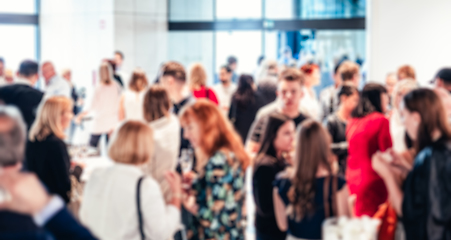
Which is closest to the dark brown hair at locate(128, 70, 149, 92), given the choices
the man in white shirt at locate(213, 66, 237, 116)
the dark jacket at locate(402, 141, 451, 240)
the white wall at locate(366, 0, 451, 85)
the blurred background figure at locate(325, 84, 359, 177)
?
the man in white shirt at locate(213, 66, 237, 116)

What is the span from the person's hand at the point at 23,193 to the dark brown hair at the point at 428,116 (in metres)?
1.94

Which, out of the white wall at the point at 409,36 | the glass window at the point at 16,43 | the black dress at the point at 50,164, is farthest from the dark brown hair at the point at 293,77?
the glass window at the point at 16,43

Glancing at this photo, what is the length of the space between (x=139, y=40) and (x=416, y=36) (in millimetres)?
5691

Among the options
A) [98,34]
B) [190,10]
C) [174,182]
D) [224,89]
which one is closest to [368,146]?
[174,182]

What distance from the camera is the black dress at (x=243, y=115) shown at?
6188 mm

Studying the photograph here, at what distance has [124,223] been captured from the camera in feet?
8.95

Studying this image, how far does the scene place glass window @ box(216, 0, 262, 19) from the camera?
11719 millimetres

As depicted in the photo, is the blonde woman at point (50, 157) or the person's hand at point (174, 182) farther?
the blonde woman at point (50, 157)

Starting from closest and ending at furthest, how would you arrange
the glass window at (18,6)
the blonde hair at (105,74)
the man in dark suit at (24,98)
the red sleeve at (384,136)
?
1. the red sleeve at (384,136)
2. the man in dark suit at (24,98)
3. the blonde hair at (105,74)
4. the glass window at (18,6)

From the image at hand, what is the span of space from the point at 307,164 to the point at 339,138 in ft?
4.95

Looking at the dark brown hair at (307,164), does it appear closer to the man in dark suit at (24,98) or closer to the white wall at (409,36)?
the man in dark suit at (24,98)

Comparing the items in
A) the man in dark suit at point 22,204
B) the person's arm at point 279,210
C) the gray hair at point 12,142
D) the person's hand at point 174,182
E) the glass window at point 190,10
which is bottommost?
the person's arm at point 279,210

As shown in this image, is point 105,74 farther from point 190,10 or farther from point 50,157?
point 190,10

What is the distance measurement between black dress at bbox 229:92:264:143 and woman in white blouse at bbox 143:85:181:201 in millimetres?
2455
